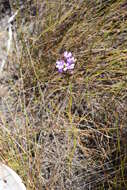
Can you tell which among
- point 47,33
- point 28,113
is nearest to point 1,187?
point 28,113

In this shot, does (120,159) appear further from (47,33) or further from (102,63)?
(47,33)

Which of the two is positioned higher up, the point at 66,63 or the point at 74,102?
the point at 66,63

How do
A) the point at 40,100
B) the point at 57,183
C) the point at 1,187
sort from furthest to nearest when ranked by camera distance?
the point at 40,100
the point at 57,183
the point at 1,187

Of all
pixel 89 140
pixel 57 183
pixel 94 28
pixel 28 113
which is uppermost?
pixel 94 28
